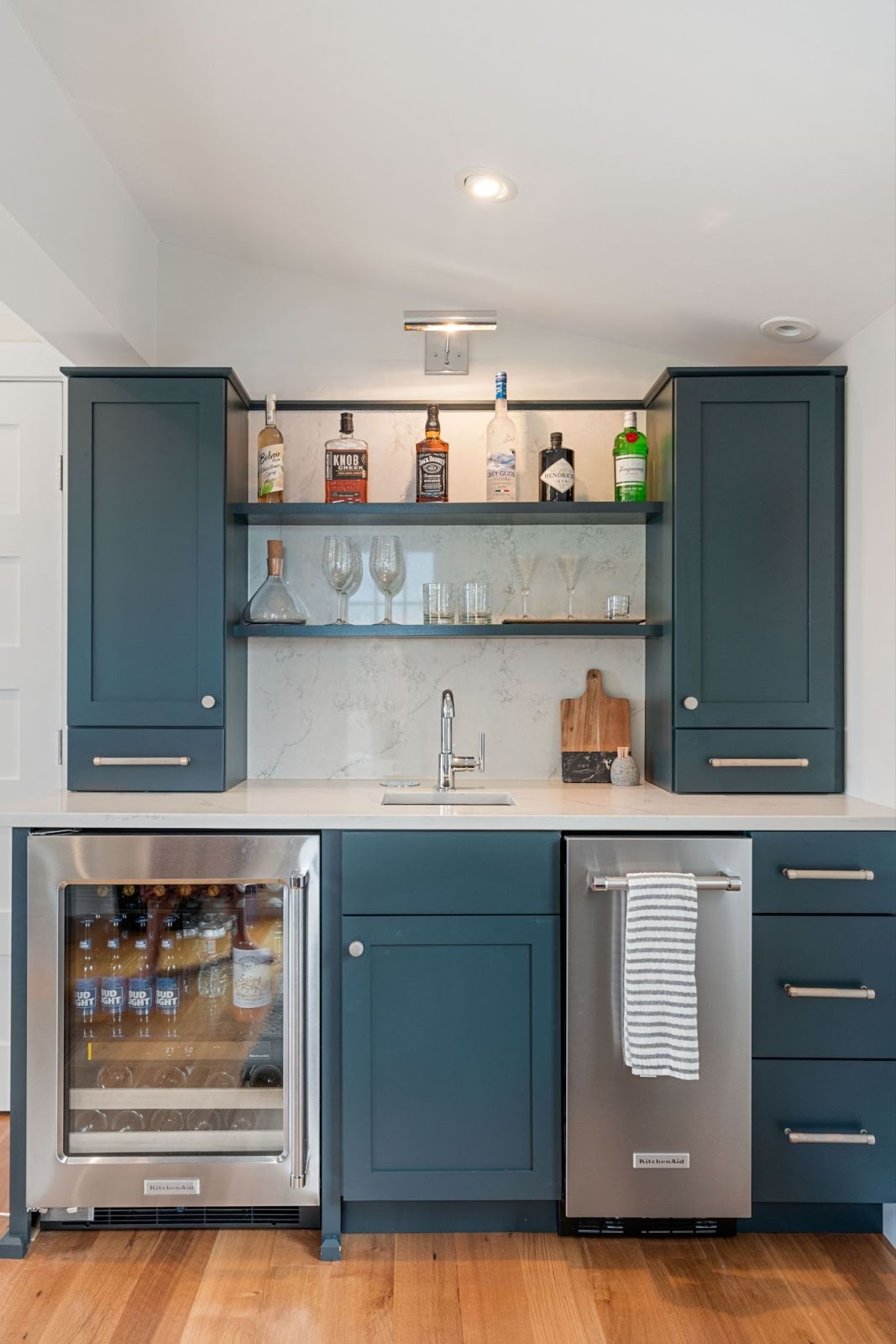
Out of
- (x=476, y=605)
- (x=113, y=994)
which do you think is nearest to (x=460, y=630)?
(x=476, y=605)

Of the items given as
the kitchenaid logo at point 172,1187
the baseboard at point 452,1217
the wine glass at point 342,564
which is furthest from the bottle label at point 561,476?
the kitchenaid logo at point 172,1187

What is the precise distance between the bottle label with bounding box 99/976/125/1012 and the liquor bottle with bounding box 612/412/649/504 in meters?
1.77

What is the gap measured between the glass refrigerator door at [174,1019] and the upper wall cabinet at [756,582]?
1171mm

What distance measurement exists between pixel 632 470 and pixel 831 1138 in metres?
1.72

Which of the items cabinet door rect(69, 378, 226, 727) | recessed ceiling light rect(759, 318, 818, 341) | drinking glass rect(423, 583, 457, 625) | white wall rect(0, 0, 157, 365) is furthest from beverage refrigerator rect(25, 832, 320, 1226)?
recessed ceiling light rect(759, 318, 818, 341)

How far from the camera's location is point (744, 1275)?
1926mm

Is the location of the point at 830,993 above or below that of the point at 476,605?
below

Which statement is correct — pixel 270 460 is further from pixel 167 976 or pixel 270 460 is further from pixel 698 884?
pixel 698 884

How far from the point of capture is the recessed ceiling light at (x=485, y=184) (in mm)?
1996

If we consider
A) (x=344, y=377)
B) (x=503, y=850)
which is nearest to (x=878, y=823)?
(x=503, y=850)

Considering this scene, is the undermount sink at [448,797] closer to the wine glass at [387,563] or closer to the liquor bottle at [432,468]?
the wine glass at [387,563]

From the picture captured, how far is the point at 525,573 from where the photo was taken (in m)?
2.67

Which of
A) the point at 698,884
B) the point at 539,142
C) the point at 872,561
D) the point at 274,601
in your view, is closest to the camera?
the point at 539,142

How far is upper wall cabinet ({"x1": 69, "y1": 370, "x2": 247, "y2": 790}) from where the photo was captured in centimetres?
240
